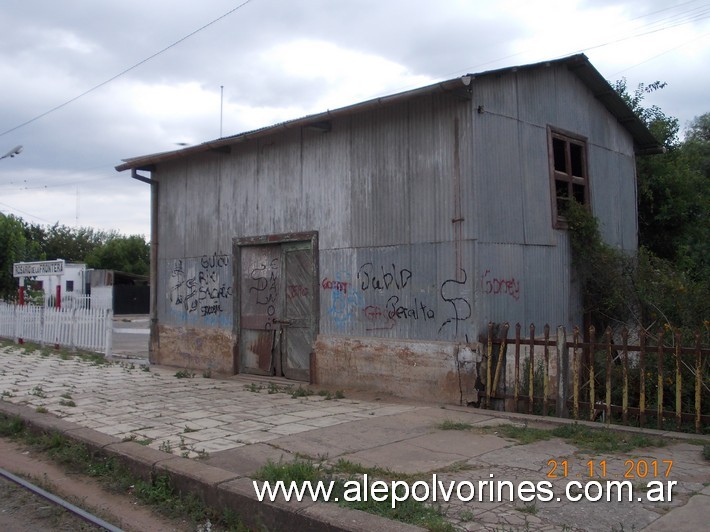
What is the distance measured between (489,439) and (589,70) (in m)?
7.32

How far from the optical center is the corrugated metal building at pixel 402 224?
8.94 m

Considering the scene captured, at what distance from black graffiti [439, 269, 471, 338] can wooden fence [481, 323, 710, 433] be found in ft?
1.48

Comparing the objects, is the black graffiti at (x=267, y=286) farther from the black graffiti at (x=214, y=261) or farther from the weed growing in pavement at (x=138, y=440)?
the weed growing in pavement at (x=138, y=440)

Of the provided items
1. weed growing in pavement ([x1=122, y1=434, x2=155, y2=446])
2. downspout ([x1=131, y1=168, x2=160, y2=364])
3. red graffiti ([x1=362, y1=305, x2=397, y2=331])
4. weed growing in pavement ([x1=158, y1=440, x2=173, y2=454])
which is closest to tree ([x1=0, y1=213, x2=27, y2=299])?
downspout ([x1=131, y1=168, x2=160, y2=364])

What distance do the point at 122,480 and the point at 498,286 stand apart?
5.49 m

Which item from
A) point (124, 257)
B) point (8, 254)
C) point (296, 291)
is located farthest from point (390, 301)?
point (124, 257)

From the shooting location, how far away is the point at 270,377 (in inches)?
456

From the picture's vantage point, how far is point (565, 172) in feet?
35.8

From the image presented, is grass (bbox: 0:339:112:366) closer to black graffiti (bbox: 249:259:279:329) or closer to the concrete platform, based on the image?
the concrete platform

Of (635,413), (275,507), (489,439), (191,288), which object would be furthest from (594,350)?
(191,288)

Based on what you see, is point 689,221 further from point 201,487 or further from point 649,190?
point 201,487

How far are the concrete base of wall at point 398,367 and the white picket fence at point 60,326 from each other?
7307 mm

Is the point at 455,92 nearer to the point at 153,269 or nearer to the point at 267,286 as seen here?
the point at 267,286

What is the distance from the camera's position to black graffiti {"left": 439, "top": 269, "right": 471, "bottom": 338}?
871 centimetres
